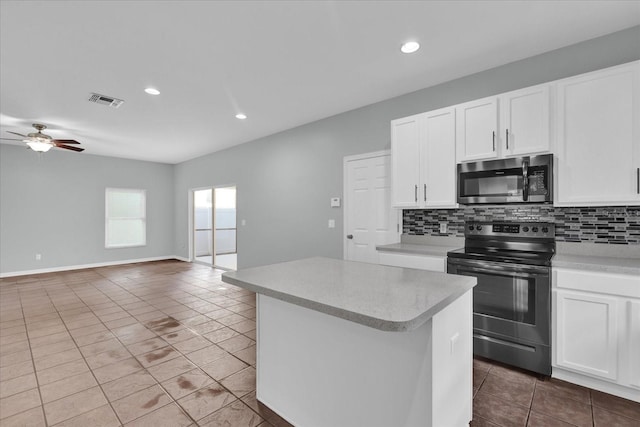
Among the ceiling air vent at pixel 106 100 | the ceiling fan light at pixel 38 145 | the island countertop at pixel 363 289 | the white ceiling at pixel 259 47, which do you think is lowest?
the island countertop at pixel 363 289

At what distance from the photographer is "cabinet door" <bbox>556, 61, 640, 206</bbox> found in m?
2.08

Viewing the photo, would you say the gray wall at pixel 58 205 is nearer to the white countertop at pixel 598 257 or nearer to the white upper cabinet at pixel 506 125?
the white upper cabinet at pixel 506 125

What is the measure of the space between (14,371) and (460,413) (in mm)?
3413

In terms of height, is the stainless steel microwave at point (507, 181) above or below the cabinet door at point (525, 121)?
below

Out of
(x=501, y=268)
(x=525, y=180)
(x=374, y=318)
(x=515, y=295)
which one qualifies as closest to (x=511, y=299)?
(x=515, y=295)

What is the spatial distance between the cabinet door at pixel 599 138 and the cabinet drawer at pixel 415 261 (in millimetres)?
1047

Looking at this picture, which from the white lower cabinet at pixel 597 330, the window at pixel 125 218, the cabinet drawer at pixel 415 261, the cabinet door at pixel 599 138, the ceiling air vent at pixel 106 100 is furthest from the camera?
the window at pixel 125 218

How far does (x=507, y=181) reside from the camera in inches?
103

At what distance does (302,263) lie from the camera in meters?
2.20

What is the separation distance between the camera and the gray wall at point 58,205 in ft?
19.7

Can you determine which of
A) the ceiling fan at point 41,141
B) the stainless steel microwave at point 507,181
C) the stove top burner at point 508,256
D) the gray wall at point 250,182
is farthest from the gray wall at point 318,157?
the ceiling fan at point 41,141

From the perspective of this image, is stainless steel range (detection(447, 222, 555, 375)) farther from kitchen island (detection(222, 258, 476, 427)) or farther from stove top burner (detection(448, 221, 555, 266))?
kitchen island (detection(222, 258, 476, 427))

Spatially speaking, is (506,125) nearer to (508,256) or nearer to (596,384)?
(508,256)

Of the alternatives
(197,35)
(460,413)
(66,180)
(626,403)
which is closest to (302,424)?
(460,413)
